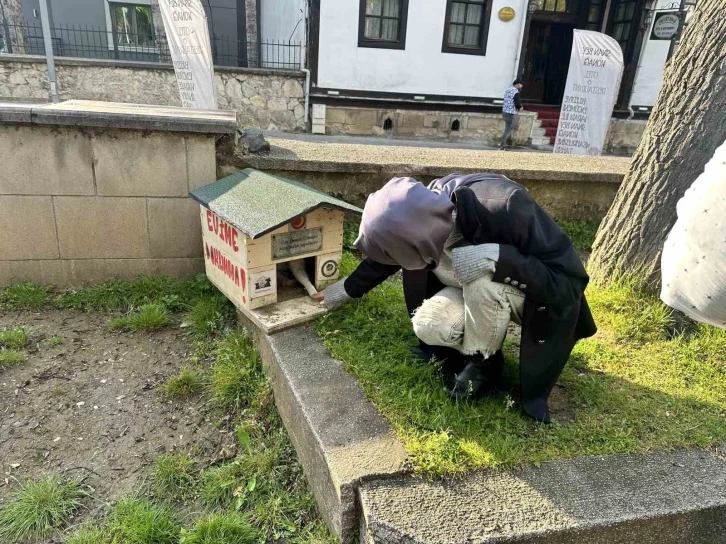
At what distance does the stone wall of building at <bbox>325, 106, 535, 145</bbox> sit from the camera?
12609mm

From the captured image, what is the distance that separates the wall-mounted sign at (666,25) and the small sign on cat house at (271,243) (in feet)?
44.8

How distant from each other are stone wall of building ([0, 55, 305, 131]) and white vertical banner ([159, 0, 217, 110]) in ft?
14.4

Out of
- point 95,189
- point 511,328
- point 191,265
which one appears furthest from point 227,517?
point 95,189

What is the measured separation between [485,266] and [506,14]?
12.5 meters

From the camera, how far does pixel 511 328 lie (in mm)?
2375

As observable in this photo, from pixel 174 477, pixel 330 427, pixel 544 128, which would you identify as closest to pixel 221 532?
pixel 174 477

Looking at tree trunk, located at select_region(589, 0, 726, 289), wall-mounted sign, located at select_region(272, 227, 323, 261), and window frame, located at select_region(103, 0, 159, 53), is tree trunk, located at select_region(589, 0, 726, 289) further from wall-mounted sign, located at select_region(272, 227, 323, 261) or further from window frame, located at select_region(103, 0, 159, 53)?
window frame, located at select_region(103, 0, 159, 53)

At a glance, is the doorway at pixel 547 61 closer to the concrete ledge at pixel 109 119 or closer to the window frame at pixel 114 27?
the window frame at pixel 114 27

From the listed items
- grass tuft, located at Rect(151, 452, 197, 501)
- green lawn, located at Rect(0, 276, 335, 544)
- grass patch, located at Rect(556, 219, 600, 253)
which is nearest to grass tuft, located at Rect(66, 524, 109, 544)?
green lawn, located at Rect(0, 276, 335, 544)

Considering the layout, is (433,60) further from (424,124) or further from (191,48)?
(191,48)

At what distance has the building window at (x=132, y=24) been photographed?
14.9 m

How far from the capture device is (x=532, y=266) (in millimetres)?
1933

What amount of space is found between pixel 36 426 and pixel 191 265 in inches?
63.5

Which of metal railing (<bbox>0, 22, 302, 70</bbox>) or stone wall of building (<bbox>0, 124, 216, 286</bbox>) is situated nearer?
stone wall of building (<bbox>0, 124, 216, 286</bbox>)
